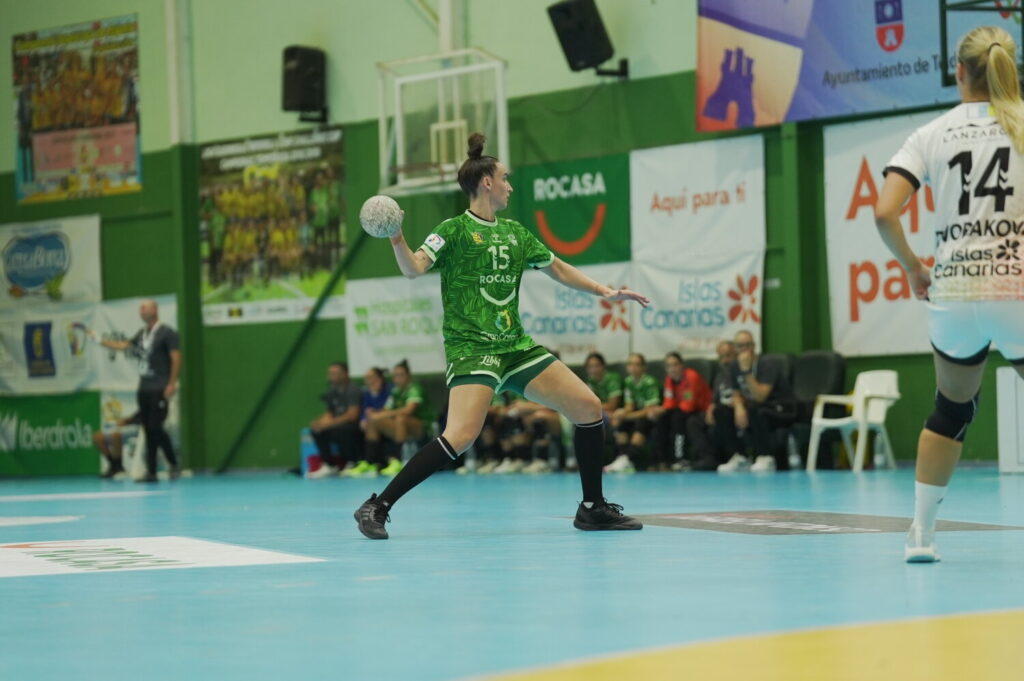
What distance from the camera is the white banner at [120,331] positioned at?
78.1 ft

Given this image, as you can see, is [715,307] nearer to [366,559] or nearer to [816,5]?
[816,5]

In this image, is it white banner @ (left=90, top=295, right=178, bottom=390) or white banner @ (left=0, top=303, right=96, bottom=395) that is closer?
white banner @ (left=90, top=295, right=178, bottom=390)

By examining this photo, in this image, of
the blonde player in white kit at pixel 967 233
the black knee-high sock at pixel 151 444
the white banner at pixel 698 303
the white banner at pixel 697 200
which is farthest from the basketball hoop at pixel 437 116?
the blonde player in white kit at pixel 967 233

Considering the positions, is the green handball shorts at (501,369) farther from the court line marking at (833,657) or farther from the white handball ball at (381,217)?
the court line marking at (833,657)

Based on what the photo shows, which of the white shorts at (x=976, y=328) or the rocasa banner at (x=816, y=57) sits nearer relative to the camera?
the white shorts at (x=976, y=328)

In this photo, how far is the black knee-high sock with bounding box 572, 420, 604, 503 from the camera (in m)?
8.06

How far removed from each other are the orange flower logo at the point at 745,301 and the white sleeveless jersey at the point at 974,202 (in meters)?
12.6

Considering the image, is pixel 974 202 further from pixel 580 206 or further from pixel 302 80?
pixel 302 80

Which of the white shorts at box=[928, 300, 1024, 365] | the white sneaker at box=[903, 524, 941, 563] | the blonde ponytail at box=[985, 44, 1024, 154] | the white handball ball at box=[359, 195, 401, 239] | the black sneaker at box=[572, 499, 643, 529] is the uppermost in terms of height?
the blonde ponytail at box=[985, 44, 1024, 154]

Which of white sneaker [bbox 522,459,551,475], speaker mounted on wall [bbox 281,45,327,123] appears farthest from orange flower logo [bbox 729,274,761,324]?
speaker mounted on wall [bbox 281,45,327,123]

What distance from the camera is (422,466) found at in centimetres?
769

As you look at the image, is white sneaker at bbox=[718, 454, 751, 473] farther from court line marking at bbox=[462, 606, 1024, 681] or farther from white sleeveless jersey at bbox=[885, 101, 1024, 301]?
court line marking at bbox=[462, 606, 1024, 681]

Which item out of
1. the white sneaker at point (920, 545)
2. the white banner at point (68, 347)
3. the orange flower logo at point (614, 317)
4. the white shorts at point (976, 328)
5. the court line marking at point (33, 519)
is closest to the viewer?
the white shorts at point (976, 328)

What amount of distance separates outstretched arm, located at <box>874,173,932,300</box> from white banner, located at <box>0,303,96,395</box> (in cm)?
2022
